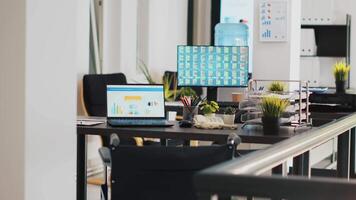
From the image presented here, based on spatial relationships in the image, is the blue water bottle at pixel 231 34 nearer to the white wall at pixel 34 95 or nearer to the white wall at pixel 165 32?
the white wall at pixel 165 32

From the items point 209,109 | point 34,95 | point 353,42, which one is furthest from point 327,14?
point 34,95

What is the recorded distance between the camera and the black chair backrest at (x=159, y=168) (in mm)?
2461

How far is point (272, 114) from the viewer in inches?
128

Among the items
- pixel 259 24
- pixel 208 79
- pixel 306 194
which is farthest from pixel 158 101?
pixel 306 194

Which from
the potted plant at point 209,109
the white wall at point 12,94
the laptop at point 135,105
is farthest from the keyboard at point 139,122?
the white wall at point 12,94

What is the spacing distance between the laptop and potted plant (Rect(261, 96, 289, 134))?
0.63 m

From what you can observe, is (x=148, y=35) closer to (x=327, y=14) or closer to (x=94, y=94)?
(x=94, y=94)

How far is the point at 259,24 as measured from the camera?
231 inches

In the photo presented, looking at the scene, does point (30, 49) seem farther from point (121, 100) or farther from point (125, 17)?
point (125, 17)

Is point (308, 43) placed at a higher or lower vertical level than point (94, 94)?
higher

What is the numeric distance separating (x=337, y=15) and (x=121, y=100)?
533 cm

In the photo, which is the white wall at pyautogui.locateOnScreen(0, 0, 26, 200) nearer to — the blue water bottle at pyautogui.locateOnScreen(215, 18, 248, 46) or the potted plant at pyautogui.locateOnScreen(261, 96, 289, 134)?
the potted plant at pyautogui.locateOnScreen(261, 96, 289, 134)

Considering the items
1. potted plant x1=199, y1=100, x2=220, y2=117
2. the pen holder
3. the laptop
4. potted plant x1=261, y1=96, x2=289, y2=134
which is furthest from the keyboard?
potted plant x1=261, y1=96, x2=289, y2=134

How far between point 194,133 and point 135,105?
0.57 m
